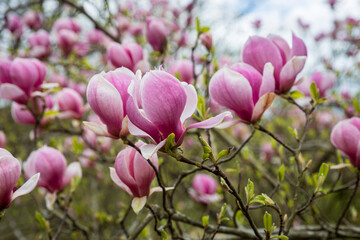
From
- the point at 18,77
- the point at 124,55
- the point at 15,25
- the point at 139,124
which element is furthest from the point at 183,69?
the point at 15,25

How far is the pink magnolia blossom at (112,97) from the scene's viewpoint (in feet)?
2.30

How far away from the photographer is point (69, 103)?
1.47m

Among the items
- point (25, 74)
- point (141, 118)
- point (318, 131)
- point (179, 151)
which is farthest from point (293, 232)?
point (318, 131)

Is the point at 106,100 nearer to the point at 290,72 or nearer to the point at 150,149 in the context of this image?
the point at 150,149

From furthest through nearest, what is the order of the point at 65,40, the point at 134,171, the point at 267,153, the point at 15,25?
1. the point at 267,153
2. the point at 15,25
3. the point at 65,40
4. the point at 134,171

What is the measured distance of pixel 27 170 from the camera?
1077 millimetres

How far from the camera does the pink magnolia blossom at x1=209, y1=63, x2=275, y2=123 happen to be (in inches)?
32.2

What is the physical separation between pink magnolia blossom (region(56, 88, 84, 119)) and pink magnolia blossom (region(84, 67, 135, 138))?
30.0 inches

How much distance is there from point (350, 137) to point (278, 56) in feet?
1.15

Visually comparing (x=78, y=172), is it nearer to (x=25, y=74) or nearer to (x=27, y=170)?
(x=27, y=170)

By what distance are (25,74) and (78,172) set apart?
16.7 inches

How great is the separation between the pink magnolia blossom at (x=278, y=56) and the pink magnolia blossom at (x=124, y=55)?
458 mm

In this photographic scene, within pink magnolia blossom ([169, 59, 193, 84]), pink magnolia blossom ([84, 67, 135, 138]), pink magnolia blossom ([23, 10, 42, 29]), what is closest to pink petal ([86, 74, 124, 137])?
pink magnolia blossom ([84, 67, 135, 138])

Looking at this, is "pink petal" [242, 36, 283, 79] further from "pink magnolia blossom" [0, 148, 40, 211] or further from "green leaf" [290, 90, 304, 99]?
"pink magnolia blossom" [0, 148, 40, 211]
